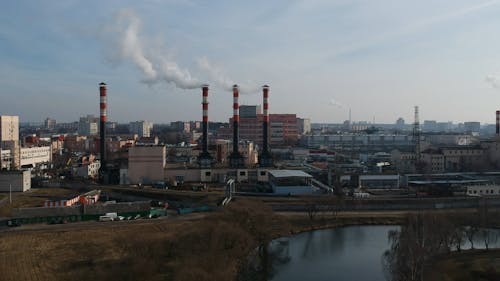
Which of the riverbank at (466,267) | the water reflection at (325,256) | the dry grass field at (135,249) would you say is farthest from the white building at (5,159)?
the riverbank at (466,267)

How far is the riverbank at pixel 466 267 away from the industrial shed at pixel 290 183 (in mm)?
6830

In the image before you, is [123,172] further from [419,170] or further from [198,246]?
[419,170]

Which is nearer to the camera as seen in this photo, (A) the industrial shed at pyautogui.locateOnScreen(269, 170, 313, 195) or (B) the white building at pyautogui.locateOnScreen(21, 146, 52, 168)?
(A) the industrial shed at pyautogui.locateOnScreen(269, 170, 313, 195)

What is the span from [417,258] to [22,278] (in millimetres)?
5918

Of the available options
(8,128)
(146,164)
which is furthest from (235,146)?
(8,128)

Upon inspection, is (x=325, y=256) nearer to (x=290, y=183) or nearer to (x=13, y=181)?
(x=290, y=183)

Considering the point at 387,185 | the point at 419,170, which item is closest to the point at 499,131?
the point at 419,170

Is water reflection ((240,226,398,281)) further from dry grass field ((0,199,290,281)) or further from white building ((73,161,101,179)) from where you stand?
white building ((73,161,101,179))

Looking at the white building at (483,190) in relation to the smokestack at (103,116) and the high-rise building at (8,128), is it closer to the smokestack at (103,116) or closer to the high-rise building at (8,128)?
the smokestack at (103,116)

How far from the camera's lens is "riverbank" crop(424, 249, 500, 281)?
7512 millimetres

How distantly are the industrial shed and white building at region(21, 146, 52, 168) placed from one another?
1290cm

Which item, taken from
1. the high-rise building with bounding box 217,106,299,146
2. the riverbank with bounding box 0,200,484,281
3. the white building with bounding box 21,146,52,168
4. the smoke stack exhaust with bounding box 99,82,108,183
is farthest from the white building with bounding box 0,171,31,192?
the high-rise building with bounding box 217,106,299,146

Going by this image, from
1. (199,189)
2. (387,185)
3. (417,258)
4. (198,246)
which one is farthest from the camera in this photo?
(387,185)

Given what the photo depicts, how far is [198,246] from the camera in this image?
7.75 meters
